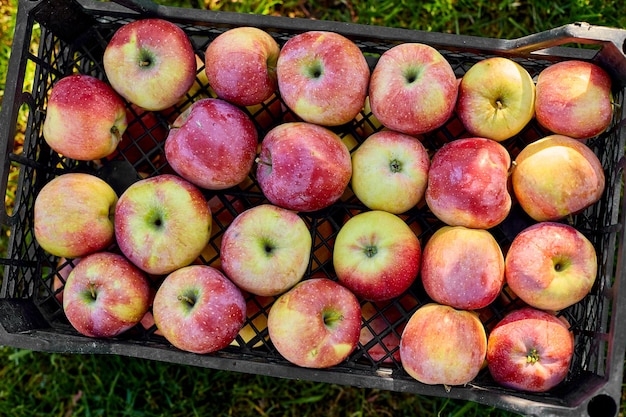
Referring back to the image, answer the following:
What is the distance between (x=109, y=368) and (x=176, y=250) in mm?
883

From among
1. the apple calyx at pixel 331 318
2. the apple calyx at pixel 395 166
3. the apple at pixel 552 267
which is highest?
the apple calyx at pixel 395 166

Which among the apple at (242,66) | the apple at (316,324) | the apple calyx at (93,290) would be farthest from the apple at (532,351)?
the apple calyx at (93,290)

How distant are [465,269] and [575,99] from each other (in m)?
0.50

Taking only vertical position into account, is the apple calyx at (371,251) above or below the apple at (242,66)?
below

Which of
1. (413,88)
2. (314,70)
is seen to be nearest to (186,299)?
(314,70)

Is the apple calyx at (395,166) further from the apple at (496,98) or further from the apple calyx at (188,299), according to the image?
the apple calyx at (188,299)

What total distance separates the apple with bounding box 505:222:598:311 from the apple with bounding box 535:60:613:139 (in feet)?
0.83

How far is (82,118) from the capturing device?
149 cm

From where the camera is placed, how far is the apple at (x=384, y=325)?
1.54 meters

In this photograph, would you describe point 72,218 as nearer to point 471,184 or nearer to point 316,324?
point 316,324

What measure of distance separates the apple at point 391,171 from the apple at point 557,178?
0.81 feet

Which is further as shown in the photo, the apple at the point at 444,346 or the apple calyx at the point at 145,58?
the apple calyx at the point at 145,58

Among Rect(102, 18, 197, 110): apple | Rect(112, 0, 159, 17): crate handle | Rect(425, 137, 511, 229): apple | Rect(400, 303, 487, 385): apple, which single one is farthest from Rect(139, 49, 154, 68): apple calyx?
Rect(400, 303, 487, 385): apple

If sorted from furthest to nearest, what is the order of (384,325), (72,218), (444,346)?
(384,325), (72,218), (444,346)
